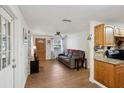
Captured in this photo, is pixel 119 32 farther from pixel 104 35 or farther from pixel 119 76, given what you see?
pixel 119 76

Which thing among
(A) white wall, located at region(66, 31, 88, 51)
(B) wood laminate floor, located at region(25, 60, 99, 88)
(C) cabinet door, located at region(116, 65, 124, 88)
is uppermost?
(A) white wall, located at region(66, 31, 88, 51)

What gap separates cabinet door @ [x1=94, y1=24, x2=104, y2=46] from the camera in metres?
3.60

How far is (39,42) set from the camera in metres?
9.42

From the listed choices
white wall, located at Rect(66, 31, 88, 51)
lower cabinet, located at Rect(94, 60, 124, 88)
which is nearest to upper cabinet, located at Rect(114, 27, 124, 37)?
lower cabinet, located at Rect(94, 60, 124, 88)

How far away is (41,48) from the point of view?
9.49 m

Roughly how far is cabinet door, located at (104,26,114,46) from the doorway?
258 inches

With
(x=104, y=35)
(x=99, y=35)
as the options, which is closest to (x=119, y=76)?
(x=104, y=35)

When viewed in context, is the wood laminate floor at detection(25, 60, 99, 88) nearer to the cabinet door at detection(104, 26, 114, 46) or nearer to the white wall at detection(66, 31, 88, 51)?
the cabinet door at detection(104, 26, 114, 46)

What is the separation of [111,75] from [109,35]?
132 cm

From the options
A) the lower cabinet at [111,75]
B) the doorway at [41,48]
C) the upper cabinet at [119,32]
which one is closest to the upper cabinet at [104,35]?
the upper cabinet at [119,32]

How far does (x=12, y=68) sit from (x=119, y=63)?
258 cm

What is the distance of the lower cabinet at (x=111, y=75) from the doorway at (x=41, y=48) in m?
6.52

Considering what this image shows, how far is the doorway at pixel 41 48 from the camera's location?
9.39 m
